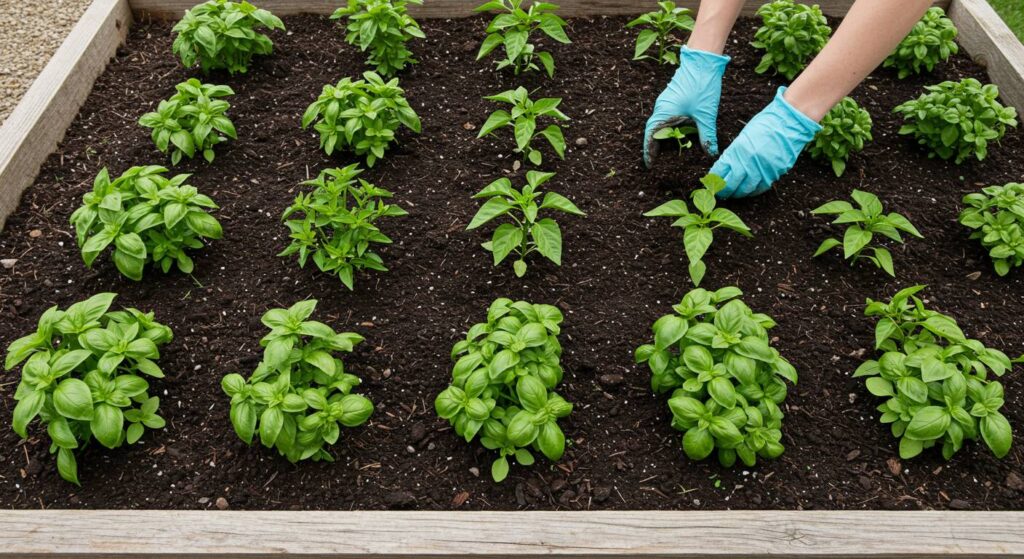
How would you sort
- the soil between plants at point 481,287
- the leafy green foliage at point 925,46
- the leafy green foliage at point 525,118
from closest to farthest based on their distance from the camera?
the soil between plants at point 481,287
the leafy green foliage at point 525,118
the leafy green foliage at point 925,46

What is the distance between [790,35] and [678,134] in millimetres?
985

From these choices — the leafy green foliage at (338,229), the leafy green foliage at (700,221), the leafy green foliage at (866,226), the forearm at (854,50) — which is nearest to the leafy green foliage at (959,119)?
the forearm at (854,50)

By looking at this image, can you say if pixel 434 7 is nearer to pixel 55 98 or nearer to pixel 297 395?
pixel 55 98

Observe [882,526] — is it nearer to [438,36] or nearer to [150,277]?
[150,277]

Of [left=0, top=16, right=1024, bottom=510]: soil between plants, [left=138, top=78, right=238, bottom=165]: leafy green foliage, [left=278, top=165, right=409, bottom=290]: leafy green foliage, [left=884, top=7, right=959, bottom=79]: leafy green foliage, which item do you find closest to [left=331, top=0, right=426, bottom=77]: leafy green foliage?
[left=0, top=16, right=1024, bottom=510]: soil between plants

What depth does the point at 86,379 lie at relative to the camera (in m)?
2.39

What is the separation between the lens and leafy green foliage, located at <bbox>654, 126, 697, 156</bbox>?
132 inches

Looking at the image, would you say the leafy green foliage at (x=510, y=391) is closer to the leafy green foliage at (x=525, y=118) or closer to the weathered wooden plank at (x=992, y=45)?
the leafy green foliage at (x=525, y=118)

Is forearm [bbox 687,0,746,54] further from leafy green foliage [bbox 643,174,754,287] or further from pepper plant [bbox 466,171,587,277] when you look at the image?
pepper plant [bbox 466,171,587,277]

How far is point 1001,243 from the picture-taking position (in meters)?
3.06

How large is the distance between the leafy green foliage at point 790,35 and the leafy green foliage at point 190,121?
8.46 ft

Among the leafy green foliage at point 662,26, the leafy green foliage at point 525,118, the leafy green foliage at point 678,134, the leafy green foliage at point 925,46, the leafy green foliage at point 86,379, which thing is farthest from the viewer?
the leafy green foliage at point 925,46

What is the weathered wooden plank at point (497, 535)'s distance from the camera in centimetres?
211

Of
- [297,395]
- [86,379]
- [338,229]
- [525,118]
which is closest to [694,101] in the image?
[525,118]
